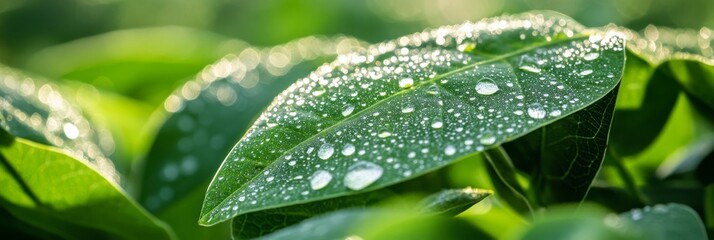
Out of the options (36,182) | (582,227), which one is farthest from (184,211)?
(582,227)

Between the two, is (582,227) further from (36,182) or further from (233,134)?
(233,134)

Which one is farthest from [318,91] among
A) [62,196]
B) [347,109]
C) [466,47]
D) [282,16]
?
[282,16]

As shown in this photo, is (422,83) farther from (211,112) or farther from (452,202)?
(211,112)

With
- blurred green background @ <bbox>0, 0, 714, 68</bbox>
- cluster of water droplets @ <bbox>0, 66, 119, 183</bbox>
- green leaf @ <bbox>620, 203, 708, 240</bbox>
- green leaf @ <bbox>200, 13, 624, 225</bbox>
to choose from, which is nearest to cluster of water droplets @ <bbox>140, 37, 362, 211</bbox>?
cluster of water droplets @ <bbox>0, 66, 119, 183</bbox>

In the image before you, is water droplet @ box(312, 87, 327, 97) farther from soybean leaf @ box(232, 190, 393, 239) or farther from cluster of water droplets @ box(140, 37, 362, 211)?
cluster of water droplets @ box(140, 37, 362, 211)

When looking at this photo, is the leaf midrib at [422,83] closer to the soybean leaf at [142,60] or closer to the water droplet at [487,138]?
the water droplet at [487,138]
